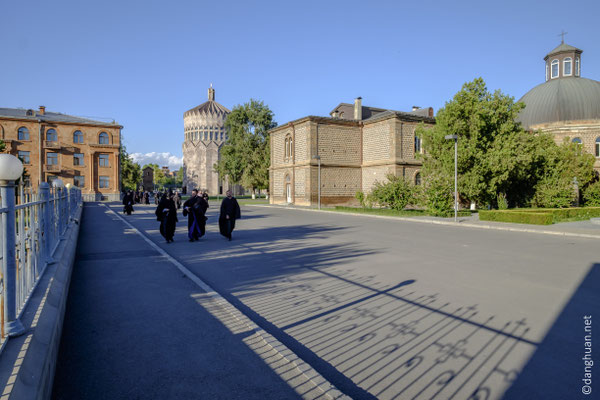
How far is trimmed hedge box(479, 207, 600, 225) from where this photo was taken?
1806cm

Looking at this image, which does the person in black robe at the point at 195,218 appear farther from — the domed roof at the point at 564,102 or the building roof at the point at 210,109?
the building roof at the point at 210,109

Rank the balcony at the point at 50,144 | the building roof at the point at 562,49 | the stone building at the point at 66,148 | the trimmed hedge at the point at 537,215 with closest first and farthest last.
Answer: the trimmed hedge at the point at 537,215, the building roof at the point at 562,49, the stone building at the point at 66,148, the balcony at the point at 50,144

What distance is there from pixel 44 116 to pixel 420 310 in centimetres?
6299

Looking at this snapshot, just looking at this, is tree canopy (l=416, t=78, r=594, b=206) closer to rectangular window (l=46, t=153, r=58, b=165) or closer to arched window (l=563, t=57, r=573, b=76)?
arched window (l=563, t=57, r=573, b=76)

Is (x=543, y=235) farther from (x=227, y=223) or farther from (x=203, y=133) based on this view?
(x=203, y=133)

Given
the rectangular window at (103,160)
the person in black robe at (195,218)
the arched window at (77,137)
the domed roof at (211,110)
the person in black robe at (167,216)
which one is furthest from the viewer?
the domed roof at (211,110)

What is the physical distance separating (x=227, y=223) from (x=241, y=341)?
8856mm

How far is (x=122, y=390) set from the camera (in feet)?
10.4

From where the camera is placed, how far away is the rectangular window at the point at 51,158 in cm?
5250

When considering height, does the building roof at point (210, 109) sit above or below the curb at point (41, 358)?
above

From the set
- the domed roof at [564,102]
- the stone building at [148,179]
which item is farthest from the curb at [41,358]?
the stone building at [148,179]

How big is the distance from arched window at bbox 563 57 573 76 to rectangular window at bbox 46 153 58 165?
70.0 metres

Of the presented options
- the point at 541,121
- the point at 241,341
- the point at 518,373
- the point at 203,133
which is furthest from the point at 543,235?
the point at 203,133

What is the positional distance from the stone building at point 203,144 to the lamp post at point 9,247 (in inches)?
3600
